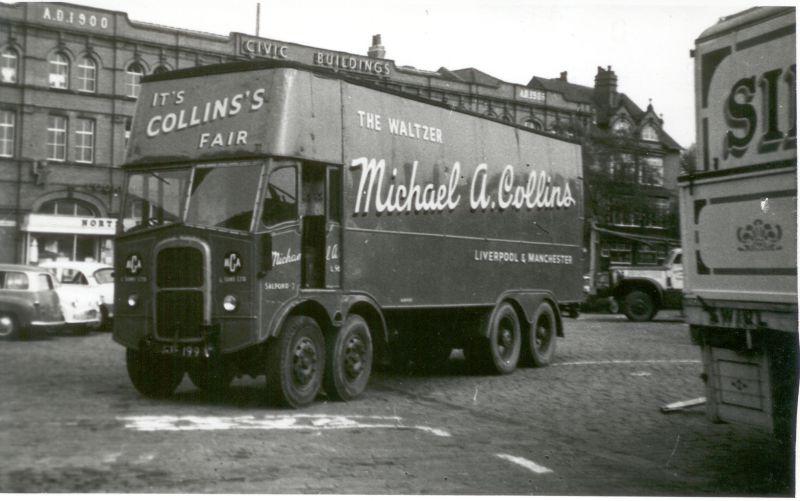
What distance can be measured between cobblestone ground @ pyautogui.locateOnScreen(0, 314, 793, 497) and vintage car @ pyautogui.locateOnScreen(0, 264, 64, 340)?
5.24 m

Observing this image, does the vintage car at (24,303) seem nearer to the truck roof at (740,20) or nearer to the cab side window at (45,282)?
the cab side window at (45,282)

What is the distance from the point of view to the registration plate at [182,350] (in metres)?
8.81

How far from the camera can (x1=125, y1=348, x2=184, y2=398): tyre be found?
970 cm

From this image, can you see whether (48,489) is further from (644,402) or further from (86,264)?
(86,264)

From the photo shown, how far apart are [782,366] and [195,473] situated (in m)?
4.11

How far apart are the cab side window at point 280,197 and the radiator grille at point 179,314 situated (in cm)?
105

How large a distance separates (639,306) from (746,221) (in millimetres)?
19845

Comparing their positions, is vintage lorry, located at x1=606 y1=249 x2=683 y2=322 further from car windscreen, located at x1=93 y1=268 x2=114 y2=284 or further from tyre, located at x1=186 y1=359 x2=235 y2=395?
tyre, located at x1=186 y1=359 x2=235 y2=395

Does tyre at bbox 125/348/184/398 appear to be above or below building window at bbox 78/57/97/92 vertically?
below

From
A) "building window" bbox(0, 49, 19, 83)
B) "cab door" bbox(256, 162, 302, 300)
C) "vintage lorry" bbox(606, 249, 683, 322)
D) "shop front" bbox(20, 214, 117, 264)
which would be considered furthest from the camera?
"shop front" bbox(20, 214, 117, 264)

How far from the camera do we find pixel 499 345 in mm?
13133

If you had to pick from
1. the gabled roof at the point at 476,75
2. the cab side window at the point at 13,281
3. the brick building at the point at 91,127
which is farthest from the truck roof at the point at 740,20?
the brick building at the point at 91,127

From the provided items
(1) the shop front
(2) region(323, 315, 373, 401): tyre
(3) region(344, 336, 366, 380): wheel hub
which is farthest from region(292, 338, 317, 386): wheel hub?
(1) the shop front

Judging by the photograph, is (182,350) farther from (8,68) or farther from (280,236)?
(8,68)
